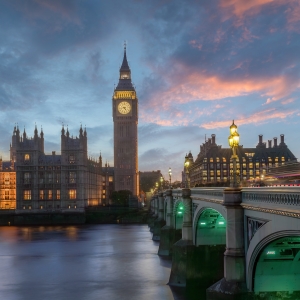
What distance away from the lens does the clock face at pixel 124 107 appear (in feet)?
584

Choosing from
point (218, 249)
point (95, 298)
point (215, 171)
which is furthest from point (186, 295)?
point (215, 171)

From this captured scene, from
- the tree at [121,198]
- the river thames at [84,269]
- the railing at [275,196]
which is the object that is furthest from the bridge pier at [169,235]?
the tree at [121,198]

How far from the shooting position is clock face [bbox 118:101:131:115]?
178 m

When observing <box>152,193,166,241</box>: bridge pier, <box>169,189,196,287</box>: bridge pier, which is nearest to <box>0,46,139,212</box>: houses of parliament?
<box>152,193,166,241</box>: bridge pier

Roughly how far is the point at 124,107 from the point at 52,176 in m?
46.7

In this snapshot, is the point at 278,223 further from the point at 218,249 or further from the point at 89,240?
the point at 89,240

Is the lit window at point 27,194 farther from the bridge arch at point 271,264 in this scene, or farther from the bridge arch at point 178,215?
the bridge arch at point 271,264

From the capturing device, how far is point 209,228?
4053cm

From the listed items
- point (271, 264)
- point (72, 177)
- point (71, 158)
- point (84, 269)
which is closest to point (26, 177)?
point (72, 177)

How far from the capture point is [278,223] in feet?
62.0

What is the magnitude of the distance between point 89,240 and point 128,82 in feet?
358

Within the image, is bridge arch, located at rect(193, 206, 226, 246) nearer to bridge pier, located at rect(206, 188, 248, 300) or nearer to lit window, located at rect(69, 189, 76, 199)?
bridge pier, located at rect(206, 188, 248, 300)

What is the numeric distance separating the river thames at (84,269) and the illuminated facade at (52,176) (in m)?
48.8

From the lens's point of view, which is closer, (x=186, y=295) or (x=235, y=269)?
(x=235, y=269)
